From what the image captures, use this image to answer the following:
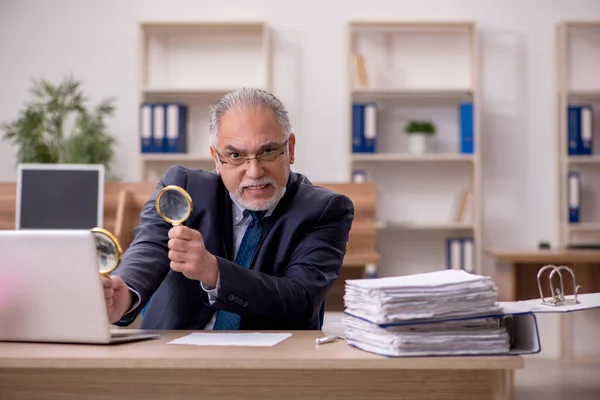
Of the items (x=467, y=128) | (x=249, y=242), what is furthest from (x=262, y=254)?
(x=467, y=128)

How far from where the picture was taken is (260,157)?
6.40ft

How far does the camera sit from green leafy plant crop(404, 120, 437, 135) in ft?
17.6

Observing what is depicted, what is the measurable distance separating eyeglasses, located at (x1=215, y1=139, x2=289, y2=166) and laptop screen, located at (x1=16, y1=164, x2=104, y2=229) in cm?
208

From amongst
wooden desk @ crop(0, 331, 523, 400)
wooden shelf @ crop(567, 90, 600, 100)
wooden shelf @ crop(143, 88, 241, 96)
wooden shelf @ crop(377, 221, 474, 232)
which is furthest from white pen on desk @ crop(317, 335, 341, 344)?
wooden shelf @ crop(567, 90, 600, 100)

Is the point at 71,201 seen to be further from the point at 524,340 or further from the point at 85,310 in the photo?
the point at 524,340

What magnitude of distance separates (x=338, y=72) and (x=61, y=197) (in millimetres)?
2318

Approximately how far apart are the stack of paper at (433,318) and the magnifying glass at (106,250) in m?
0.42

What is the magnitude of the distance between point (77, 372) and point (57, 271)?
220mm

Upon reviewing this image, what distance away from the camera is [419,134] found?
5402 millimetres

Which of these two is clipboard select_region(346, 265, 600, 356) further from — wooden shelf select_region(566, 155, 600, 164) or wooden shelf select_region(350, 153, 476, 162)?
wooden shelf select_region(566, 155, 600, 164)

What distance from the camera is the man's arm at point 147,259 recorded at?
6.00 feet

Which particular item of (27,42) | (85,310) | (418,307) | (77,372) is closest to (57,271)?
(85,310)

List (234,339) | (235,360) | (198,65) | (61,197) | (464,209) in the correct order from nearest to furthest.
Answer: (235,360)
(234,339)
(61,197)
(464,209)
(198,65)

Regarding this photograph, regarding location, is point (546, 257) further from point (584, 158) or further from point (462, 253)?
point (584, 158)
